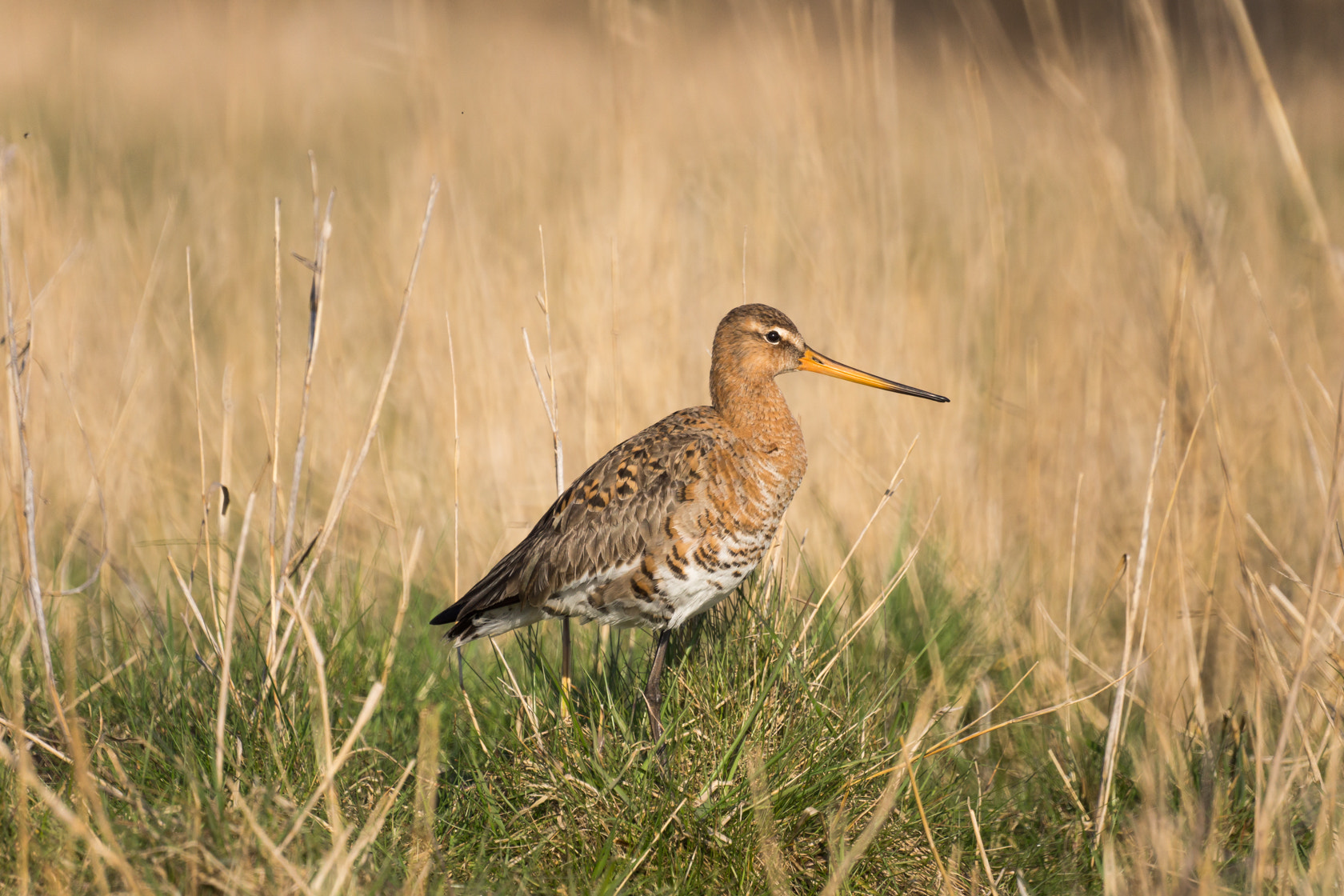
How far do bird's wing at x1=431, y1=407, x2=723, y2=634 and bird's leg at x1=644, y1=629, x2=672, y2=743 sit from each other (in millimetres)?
265

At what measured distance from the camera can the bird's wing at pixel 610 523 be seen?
340 centimetres

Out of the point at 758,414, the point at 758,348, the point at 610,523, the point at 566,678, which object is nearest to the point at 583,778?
the point at 566,678

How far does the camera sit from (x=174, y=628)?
411 cm

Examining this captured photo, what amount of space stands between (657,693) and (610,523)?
53cm

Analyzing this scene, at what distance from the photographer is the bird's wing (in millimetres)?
3402

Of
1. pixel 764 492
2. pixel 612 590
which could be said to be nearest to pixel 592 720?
pixel 612 590

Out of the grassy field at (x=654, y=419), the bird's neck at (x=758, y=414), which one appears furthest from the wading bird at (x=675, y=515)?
the grassy field at (x=654, y=419)

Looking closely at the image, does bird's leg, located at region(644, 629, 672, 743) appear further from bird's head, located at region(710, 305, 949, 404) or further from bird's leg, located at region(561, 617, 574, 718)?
bird's head, located at region(710, 305, 949, 404)

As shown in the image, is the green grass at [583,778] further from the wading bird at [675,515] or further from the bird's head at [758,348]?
the bird's head at [758,348]

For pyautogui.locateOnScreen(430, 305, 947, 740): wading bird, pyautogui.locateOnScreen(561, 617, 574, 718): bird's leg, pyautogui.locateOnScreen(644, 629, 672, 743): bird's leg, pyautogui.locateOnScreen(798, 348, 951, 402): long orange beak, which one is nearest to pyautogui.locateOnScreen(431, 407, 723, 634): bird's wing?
pyautogui.locateOnScreen(430, 305, 947, 740): wading bird

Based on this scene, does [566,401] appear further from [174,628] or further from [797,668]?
[797,668]

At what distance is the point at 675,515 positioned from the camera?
337 cm

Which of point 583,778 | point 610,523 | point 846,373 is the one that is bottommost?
point 583,778

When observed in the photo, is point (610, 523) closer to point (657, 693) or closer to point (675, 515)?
point (675, 515)
